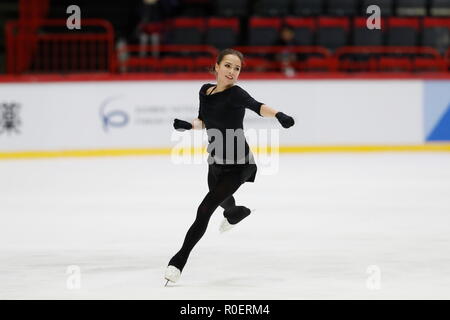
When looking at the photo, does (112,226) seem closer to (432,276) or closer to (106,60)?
(432,276)

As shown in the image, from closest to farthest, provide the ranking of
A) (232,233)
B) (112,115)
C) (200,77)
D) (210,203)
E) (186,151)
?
(210,203) → (232,233) → (186,151) → (112,115) → (200,77)

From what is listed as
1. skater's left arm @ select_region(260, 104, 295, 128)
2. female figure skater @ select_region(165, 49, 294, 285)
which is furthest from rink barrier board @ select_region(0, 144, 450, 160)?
skater's left arm @ select_region(260, 104, 295, 128)

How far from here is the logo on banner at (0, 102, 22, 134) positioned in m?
15.1

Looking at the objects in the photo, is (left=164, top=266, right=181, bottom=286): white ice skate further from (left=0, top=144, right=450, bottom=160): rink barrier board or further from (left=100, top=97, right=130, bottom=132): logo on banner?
(left=100, top=97, right=130, bottom=132): logo on banner

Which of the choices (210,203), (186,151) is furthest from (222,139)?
(186,151)

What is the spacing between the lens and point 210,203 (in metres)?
6.43

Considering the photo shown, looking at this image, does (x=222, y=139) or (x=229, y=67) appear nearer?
(x=229, y=67)

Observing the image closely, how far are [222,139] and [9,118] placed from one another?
924 cm

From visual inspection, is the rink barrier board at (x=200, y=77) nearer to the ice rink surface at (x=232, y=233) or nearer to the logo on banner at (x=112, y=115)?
the logo on banner at (x=112, y=115)

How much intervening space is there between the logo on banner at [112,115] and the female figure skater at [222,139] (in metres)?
8.86

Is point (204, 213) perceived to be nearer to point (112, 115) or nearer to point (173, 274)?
point (173, 274)

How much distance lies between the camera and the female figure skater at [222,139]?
6.36 m

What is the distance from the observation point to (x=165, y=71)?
1675 centimetres

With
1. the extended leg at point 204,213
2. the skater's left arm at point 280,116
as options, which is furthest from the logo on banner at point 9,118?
the skater's left arm at point 280,116
